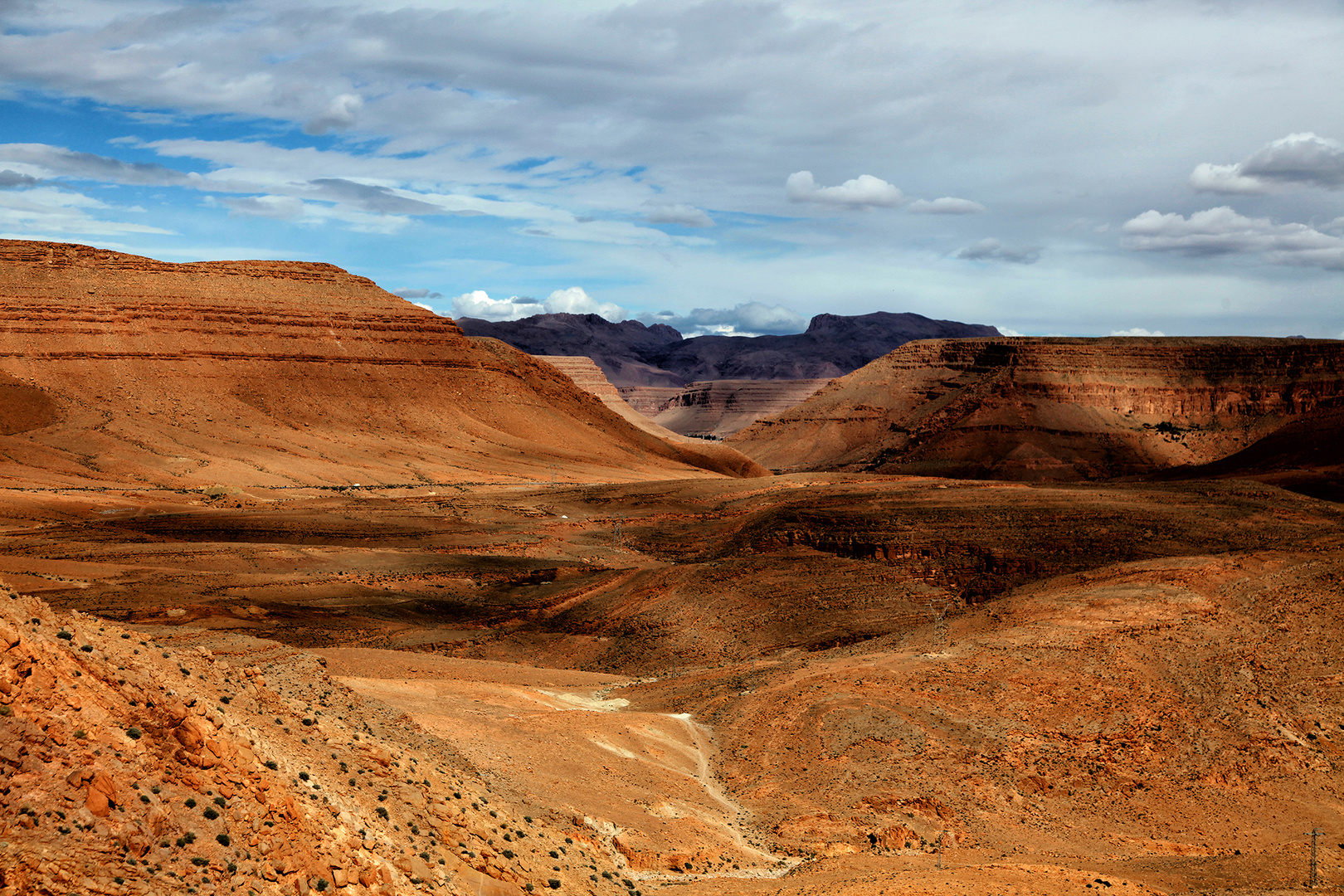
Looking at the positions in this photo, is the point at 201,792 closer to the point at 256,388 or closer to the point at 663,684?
the point at 663,684

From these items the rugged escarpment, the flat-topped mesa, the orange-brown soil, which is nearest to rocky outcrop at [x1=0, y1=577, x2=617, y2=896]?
the orange-brown soil

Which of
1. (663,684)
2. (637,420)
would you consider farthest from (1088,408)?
(663,684)

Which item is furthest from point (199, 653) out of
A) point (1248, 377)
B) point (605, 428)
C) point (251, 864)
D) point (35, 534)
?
point (1248, 377)

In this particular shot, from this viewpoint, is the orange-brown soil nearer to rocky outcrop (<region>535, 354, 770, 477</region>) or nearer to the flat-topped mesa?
rocky outcrop (<region>535, 354, 770, 477</region>)

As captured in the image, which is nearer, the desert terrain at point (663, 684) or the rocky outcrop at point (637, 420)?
the desert terrain at point (663, 684)

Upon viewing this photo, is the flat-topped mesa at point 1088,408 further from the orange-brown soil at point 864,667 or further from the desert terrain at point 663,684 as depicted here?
the orange-brown soil at point 864,667

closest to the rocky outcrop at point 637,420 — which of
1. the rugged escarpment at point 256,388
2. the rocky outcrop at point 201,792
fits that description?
the rugged escarpment at point 256,388
